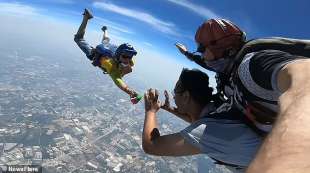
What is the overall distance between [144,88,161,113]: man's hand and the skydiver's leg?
314 cm

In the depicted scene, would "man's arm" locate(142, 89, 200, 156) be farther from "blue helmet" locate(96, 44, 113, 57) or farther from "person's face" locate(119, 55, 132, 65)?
"blue helmet" locate(96, 44, 113, 57)

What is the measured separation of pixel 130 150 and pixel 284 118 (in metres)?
67.3

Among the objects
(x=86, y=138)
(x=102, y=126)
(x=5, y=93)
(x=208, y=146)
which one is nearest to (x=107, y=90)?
(x=5, y=93)

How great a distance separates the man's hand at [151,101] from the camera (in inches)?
132

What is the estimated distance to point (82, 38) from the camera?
6.65 metres

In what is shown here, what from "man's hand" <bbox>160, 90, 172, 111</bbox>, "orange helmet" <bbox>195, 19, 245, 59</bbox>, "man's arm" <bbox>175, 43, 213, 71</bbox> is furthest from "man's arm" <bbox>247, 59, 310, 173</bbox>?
"man's arm" <bbox>175, 43, 213, 71</bbox>

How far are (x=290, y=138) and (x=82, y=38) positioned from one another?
20.7ft

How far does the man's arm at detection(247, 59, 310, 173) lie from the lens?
0.64 meters

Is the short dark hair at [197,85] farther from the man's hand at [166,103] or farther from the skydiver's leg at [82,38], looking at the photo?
the skydiver's leg at [82,38]

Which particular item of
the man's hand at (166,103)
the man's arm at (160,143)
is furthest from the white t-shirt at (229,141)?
the man's hand at (166,103)

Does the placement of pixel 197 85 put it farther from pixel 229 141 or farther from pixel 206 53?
pixel 229 141

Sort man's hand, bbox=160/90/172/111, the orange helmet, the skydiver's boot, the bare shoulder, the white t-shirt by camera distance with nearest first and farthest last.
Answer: the bare shoulder < the white t-shirt < the orange helmet < man's hand, bbox=160/90/172/111 < the skydiver's boot

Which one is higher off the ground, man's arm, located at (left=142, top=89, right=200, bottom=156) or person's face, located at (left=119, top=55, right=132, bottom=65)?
person's face, located at (left=119, top=55, right=132, bottom=65)

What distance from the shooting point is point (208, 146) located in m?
2.51
